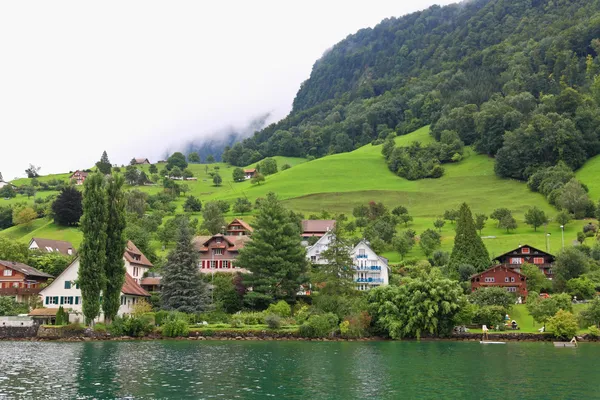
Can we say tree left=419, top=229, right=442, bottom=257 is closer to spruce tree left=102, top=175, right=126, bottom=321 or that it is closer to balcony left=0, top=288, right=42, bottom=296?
spruce tree left=102, top=175, right=126, bottom=321

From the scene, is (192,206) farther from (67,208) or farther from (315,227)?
(315,227)

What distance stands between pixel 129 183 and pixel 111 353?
466 feet

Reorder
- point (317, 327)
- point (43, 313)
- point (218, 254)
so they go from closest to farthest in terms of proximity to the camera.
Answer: point (317, 327) < point (43, 313) < point (218, 254)

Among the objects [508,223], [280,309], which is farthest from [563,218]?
[280,309]

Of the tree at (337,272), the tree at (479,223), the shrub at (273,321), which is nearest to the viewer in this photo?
the shrub at (273,321)

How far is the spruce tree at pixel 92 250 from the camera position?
6925 cm

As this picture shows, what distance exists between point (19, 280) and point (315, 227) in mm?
55457

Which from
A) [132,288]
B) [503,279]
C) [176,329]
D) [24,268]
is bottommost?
[176,329]

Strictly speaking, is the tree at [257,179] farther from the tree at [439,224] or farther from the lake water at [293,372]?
the lake water at [293,372]

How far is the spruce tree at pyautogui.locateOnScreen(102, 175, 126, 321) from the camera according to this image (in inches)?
2790

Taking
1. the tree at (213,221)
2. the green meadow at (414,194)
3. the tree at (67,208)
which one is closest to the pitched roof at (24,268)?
the tree at (213,221)

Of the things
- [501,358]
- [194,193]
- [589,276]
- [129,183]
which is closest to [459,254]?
[589,276]

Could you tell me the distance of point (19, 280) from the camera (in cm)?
8531

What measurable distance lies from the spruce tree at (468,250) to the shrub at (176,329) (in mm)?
40191
